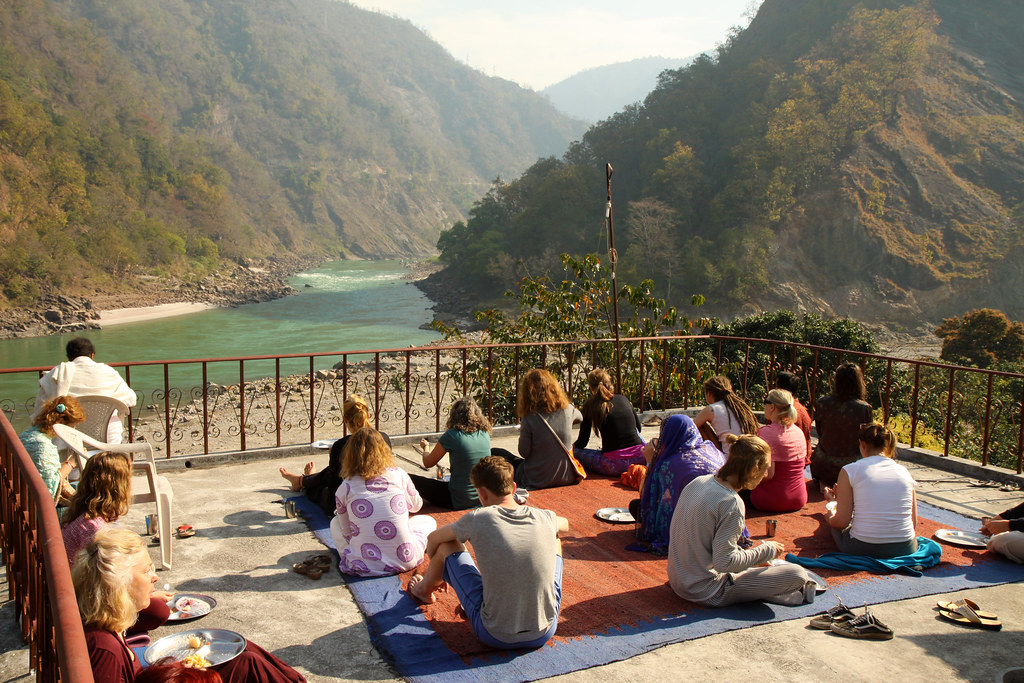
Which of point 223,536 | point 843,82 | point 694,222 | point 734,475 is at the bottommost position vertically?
point 223,536

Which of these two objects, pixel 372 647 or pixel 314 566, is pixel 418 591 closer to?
pixel 372 647

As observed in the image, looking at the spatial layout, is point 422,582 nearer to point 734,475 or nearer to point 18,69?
point 734,475

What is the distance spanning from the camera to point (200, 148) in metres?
96.9

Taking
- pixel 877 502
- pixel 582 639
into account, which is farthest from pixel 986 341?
pixel 582 639

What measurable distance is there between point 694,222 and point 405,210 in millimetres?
87971

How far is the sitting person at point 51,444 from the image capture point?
4648 millimetres

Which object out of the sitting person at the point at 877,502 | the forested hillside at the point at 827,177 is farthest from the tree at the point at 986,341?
the sitting person at the point at 877,502

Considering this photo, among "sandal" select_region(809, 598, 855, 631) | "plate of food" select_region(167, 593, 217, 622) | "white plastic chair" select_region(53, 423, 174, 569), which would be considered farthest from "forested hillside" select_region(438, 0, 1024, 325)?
"plate of food" select_region(167, 593, 217, 622)

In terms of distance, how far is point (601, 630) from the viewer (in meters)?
4.05

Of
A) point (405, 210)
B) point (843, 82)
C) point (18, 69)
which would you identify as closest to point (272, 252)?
point (18, 69)

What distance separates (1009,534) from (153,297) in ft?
190

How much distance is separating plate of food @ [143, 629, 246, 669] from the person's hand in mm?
4826

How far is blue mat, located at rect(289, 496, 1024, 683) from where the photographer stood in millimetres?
3654

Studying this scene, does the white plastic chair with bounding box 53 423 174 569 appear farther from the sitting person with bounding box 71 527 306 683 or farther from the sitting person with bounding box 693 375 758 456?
the sitting person with bounding box 693 375 758 456
